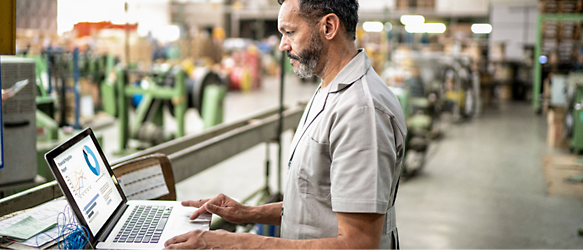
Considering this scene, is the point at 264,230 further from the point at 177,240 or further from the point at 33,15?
the point at 33,15

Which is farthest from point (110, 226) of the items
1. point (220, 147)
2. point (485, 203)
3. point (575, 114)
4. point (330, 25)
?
point (575, 114)

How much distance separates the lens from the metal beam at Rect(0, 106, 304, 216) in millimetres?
1646

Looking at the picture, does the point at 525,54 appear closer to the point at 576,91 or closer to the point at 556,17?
the point at 556,17

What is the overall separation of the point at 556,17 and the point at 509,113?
8.56 feet

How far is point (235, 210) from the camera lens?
1579 mm

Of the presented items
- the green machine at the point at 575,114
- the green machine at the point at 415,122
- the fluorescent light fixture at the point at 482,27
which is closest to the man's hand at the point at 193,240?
the green machine at the point at 415,122

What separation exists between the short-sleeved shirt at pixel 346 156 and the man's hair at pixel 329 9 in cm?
12

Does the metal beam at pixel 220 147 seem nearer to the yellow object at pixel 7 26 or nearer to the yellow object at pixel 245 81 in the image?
the yellow object at pixel 7 26

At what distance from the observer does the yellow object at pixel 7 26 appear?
1620 millimetres

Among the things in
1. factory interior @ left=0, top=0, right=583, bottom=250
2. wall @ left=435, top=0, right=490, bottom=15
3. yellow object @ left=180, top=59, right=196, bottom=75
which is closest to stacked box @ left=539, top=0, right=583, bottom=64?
factory interior @ left=0, top=0, right=583, bottom=250

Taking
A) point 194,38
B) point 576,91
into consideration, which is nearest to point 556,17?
point 576,91

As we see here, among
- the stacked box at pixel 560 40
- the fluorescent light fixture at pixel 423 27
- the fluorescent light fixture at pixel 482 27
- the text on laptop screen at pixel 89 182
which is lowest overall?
the text on laptop screen at pixel 89 182

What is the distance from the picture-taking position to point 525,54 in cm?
1433

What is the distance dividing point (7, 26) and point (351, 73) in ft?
3.88
